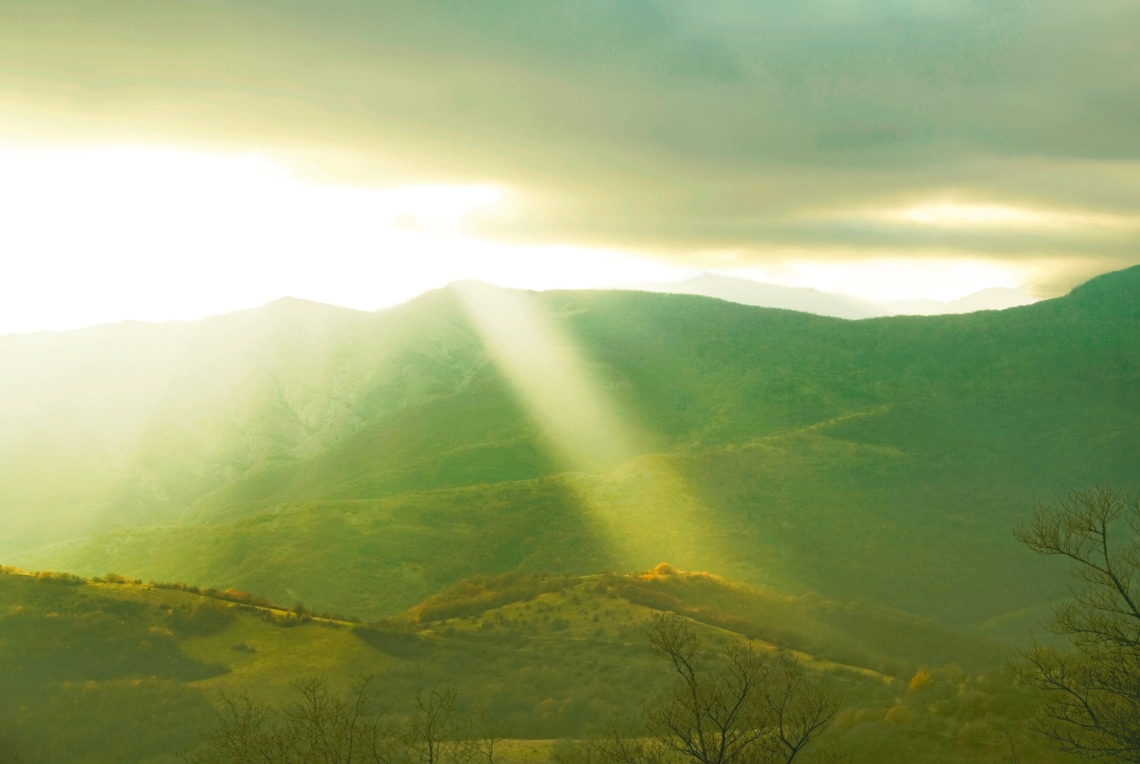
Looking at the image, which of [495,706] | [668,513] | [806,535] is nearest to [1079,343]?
[806,535]

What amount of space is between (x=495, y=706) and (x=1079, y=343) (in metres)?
192

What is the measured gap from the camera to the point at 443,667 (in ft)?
146

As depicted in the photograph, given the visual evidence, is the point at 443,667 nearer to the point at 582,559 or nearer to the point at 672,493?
the point at 582,559

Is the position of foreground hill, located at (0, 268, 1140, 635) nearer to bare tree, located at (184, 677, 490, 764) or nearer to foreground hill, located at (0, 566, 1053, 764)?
foreground hill, located at (0, 566, 1053, 764)

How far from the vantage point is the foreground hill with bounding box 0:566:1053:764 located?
31.0 m

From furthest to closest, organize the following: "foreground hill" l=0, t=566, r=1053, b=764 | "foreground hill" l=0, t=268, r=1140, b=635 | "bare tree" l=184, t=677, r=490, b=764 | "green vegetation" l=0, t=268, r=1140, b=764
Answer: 1. "foreground hill" l=0, t=268, r=1140, b=635
2. "green vegetation" l=0, t=268, r=1140, b=764
3. "foreground hill" l=0, t=566, r=1053, b=764
4. "bare tree" l=184, t=677, r=490, b=764

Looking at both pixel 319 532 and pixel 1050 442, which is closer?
pixel 319 532

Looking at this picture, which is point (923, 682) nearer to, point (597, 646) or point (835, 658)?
point (835, 658)

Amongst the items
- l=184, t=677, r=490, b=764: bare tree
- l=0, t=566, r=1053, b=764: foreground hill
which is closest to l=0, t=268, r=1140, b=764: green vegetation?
l=0, t=566, r=1053, b=764: foreground hill

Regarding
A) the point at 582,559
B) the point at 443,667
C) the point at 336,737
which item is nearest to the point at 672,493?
the point at 582,559

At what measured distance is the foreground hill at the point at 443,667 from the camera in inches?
1220

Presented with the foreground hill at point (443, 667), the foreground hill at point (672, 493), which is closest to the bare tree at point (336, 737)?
the foreground hill at point (443, 667)

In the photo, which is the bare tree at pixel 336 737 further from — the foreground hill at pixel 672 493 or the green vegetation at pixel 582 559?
the foreground hill at pixel 672 493

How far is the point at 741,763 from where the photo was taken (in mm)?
19734
